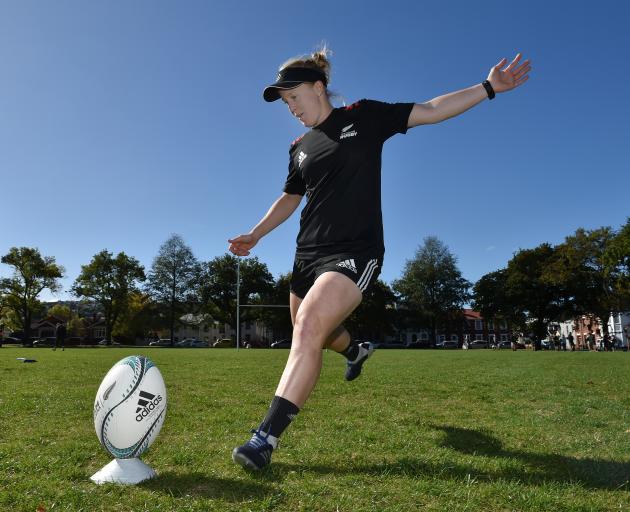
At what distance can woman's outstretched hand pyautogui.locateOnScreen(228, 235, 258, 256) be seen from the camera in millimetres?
4633

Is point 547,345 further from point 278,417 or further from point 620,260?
point 278,417

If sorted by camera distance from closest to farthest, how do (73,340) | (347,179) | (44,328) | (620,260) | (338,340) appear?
(347,179) → (338,340) → (620,260) → (73,340) → (44,328)

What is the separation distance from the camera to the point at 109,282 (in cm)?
7831

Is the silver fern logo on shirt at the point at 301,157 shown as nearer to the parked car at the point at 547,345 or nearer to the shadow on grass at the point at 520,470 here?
the shadow on grass at the point at 520,470

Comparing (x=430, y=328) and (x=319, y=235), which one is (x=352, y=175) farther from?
(x=430, y=328)

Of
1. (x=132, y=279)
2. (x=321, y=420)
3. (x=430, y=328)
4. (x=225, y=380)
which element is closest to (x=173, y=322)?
(x=132, y=279)

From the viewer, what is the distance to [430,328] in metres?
85.4

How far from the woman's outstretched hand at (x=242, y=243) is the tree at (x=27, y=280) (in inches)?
3003

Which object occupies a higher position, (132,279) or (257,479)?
(132,279)

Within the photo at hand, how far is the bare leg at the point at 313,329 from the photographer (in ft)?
10.4

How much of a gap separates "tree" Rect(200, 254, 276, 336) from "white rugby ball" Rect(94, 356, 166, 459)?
8045 centimetres

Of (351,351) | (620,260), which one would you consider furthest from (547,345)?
(351,351)

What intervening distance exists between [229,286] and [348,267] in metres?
82.3

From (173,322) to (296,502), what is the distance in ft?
260
